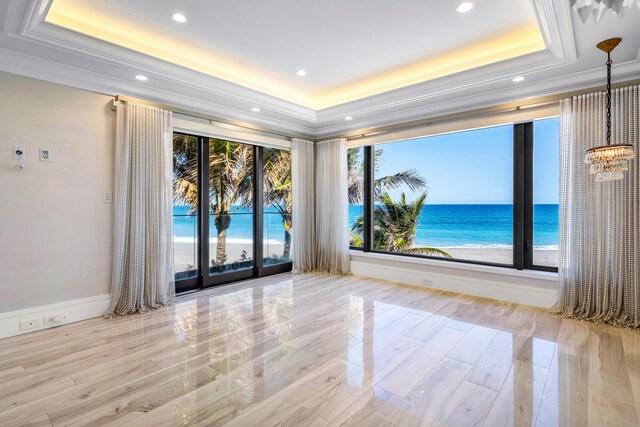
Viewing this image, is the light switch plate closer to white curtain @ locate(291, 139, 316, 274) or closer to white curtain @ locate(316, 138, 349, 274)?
white curtain @ locate(291, 139, 316, 274)

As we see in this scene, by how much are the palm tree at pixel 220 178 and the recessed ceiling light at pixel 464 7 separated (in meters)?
3.41

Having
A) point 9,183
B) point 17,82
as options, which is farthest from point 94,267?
point 17,82

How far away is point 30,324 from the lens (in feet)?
9.82

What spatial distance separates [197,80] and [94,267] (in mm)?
2319

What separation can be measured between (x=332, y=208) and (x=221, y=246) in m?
1.95

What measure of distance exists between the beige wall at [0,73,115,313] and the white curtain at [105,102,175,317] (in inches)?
6.0

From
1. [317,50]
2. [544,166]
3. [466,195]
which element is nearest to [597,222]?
[544,166]

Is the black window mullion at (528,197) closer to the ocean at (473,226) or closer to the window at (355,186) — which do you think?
the window at (355,186)

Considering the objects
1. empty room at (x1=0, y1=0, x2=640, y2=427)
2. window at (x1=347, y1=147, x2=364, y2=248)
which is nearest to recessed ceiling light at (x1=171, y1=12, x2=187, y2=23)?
empty room at (x1=0, y1=0, x2=640, y2=427)

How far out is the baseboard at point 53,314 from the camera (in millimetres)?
2883

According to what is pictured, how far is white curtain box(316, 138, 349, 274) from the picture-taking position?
5.43 meters

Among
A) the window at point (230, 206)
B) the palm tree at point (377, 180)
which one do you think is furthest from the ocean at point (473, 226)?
the window at point (230, 206)

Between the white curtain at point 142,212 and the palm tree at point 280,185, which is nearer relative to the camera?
the white curtain at point 142,212

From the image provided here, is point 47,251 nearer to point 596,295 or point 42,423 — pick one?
point 42,423
